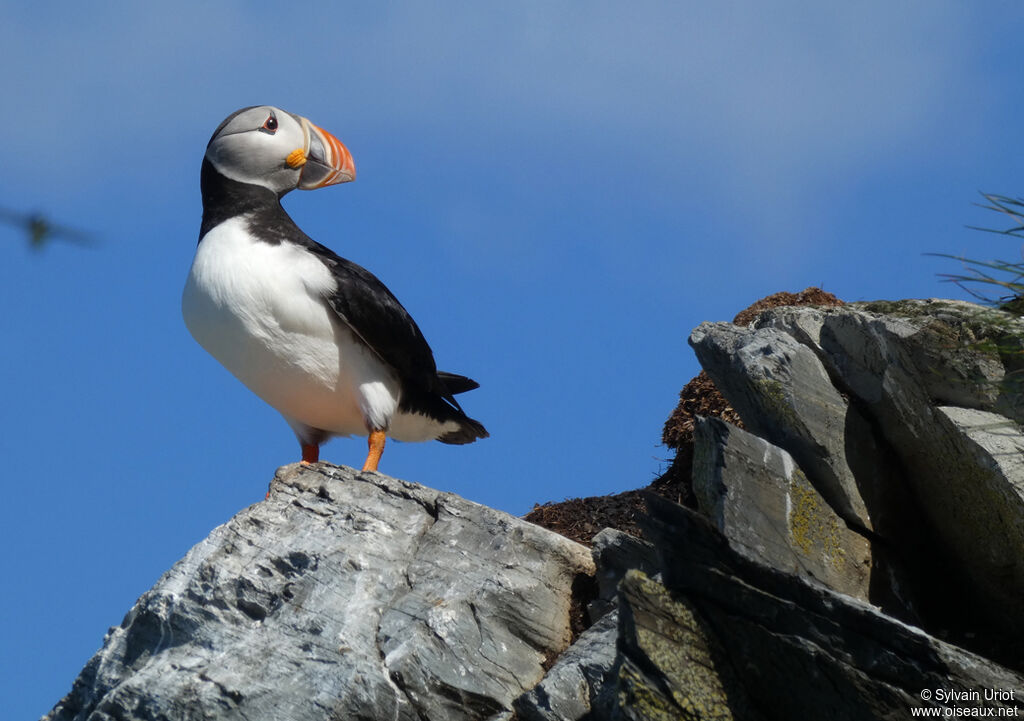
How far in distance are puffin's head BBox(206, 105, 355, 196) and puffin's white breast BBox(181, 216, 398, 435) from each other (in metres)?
0.66

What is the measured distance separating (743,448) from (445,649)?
2.24 m

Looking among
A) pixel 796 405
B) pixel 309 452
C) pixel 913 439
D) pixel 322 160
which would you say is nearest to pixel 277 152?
pixel 322 160

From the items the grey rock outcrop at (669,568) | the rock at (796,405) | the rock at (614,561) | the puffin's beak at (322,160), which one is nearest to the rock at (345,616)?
the grey rock outcrop at (669,568)

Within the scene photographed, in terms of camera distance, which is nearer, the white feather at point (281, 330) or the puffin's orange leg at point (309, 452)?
the white feather at point (281, 330)

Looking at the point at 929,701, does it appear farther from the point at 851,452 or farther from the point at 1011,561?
the point at 851,452

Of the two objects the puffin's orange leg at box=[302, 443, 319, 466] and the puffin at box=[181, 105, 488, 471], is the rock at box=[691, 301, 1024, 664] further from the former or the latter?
the puffin's orange leg at box=[302, 443, 319, 466]

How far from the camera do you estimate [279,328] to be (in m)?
7.89

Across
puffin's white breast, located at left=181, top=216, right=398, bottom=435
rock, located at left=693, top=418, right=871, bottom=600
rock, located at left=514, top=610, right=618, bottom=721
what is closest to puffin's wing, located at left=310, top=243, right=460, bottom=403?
puffin's white breast, located at left=181, top=216, right=398, bottom=435

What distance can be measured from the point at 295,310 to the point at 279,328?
0.62 ft

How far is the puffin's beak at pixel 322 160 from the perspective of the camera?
909 cm

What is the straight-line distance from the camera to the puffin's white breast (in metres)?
7.83

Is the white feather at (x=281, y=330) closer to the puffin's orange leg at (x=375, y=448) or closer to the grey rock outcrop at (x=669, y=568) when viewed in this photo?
A: the puffin's orange leg at (x=375, y=448)

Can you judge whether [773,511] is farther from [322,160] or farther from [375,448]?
[322,160]

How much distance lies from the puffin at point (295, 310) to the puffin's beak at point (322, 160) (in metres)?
0.01
